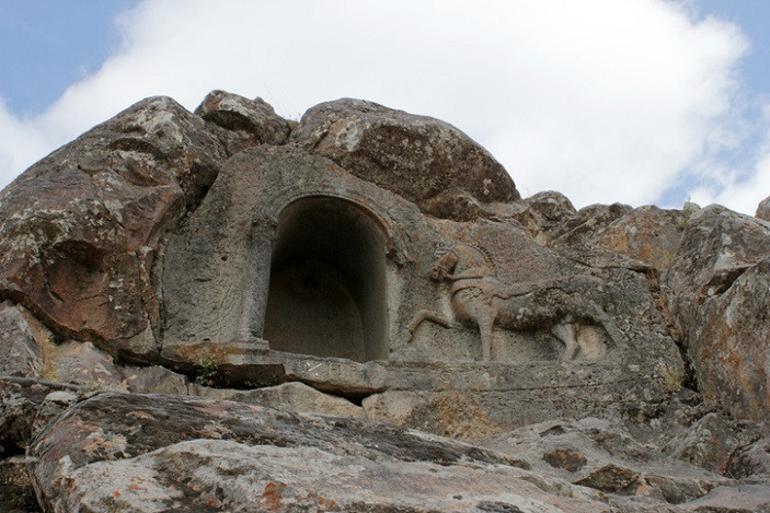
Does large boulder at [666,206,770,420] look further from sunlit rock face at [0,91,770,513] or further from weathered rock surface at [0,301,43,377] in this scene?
weathered rock surface at [0,301,43,377]

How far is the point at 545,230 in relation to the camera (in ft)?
37.9

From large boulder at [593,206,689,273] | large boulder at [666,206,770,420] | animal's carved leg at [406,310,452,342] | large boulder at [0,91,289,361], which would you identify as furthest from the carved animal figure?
large boulder at [0,91,289,361]

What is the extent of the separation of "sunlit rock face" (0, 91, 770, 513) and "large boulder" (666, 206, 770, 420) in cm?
3

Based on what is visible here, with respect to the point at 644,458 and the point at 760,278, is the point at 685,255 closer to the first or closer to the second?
the point at 760,278

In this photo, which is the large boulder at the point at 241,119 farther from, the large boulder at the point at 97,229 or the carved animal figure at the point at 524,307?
the carved animal figure at the point at 524,307

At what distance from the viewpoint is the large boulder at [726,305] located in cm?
724

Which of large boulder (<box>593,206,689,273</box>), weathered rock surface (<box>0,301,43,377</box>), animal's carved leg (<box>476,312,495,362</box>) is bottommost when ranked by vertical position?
weathered rock surface (<box>0,301,43,377</box>)

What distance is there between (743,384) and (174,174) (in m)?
5.84

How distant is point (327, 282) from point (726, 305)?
485cm

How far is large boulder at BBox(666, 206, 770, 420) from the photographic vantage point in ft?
23.7

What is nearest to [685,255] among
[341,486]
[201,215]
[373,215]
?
[373,215]

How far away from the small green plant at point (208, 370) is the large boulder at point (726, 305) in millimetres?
4298

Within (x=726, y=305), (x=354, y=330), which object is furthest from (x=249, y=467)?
(x=354, y=330)

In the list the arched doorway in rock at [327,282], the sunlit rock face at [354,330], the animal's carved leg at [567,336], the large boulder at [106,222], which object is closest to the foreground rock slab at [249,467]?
the sunlit rock face at [354,330]
